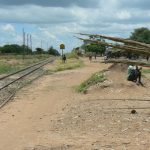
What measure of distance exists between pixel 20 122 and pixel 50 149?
418cm

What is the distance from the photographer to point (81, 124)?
43.0ft

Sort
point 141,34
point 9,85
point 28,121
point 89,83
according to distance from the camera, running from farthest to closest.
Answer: point 141,34
point 9,85
point 89,83
point 28,121

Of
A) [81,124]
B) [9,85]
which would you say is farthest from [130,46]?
[9,85]

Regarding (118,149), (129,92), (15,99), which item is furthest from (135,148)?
(15,99)

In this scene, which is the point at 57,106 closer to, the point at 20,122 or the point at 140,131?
the point at 20,122

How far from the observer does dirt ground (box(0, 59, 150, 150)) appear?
10.6 metres

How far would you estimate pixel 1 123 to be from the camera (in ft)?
46.4

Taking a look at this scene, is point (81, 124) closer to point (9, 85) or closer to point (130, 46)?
point (130, 46)

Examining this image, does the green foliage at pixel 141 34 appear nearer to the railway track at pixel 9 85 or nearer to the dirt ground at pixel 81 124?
the railway track at pixel 9 85

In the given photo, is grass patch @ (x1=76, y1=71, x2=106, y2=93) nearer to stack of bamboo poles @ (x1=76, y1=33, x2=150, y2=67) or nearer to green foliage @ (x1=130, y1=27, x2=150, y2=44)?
stack of bamboo poles @ (x1=76, y1=33, x2=150, y2=67)

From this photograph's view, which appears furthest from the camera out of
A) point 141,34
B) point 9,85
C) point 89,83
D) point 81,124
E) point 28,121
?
point 141,34

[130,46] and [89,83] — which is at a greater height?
[130,46]

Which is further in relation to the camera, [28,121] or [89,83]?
[89,83]

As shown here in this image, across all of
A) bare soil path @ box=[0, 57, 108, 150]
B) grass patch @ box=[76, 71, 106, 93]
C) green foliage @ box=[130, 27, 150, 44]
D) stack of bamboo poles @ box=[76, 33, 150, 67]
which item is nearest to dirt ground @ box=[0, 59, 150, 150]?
bare soil path @ box=[0, 57, 108, 150]
